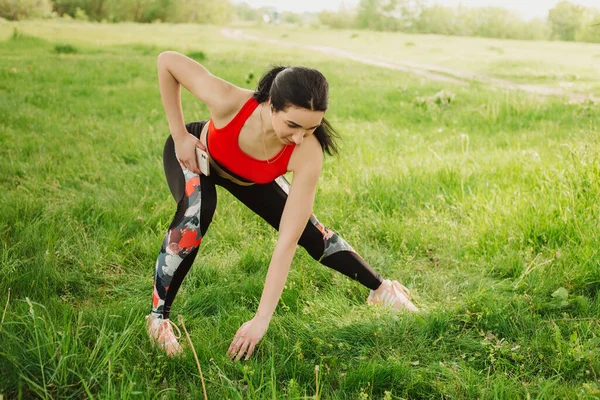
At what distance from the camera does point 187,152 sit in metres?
2.37

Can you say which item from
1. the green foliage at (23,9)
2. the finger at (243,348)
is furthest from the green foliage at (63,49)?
the green foliage at (23,9)

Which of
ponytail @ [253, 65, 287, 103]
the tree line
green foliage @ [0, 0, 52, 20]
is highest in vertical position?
the tree line

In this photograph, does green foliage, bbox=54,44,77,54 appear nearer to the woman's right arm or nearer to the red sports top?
the woman's right arm

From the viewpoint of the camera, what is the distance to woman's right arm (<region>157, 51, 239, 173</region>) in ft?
7.43

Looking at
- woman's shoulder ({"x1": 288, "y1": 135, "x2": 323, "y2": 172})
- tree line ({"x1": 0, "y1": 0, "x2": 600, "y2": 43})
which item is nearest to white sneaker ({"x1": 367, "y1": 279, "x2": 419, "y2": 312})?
woman's shoulder ({"x1": 288, "y1": 135, "x2": 323, "y2": 172})

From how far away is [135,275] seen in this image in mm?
2877

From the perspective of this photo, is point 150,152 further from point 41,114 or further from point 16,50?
point 16,50

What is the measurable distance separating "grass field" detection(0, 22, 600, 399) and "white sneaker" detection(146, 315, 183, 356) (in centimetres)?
4

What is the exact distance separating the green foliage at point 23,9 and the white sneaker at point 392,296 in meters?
27.0

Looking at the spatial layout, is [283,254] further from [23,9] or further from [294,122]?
[23,9]

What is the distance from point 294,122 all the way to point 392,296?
3.51 feet

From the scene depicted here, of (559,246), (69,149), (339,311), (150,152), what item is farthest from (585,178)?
(69,149)

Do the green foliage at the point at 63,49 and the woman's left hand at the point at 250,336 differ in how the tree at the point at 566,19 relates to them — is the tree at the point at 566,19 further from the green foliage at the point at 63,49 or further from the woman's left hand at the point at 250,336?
the woman's left hand at the point at 250,336

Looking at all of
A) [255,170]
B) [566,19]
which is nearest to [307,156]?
[255,170]
